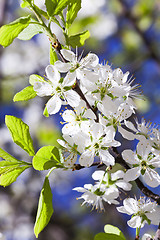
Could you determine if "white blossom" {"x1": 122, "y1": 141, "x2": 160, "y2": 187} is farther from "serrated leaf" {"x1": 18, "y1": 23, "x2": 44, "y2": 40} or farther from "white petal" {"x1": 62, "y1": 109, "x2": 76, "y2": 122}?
"serrated leaf" {"x1": 18, "y1": 23, "x2": 44, "y2": 40}

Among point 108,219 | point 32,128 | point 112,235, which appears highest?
point 112,235

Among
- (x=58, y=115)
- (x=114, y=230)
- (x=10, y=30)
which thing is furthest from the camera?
(x=58, y=115)

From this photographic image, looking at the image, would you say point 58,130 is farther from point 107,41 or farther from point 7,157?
point 7,157

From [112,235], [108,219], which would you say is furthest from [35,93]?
[108,219]

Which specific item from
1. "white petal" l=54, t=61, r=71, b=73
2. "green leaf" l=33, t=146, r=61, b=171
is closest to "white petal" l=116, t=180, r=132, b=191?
"green leaf" l=33, t=146, r=61, b=171

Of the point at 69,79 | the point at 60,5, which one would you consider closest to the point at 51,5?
the point at 60,5

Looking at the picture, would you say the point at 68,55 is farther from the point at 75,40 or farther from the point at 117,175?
the point at 117,175
